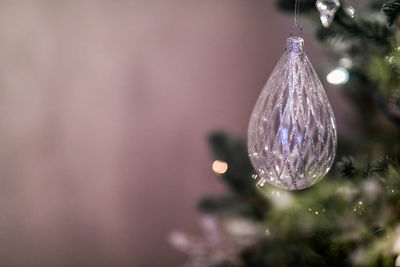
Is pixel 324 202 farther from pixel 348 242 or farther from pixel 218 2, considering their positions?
pixel 218 2

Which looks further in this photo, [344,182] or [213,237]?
[213,237]

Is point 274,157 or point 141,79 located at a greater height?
point 141,79

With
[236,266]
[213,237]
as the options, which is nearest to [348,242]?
[236,266]

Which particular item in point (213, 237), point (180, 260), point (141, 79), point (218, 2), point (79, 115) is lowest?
point (213, 237)

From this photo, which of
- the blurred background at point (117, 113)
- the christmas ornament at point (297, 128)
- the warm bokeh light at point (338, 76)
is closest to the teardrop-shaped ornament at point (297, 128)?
the christmas ornament at point (297, 128)

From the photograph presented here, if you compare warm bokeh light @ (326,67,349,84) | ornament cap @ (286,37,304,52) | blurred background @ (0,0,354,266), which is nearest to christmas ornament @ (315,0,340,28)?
ornament cap @ (286,37,304,52)

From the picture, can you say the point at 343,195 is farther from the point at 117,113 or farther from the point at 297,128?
the point at 117,113

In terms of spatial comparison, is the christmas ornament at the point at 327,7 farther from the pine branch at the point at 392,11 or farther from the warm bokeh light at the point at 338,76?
the warm bokeh light at the point at 338,76
